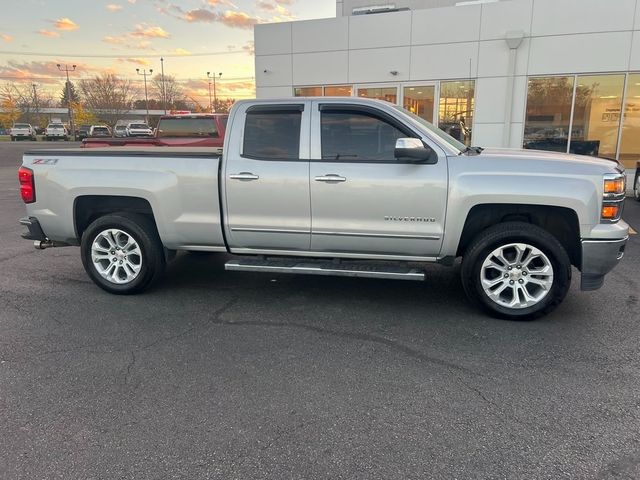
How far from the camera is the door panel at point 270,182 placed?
4773 mm

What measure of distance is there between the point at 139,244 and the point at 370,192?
8.33ft

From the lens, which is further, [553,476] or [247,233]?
[247,233]

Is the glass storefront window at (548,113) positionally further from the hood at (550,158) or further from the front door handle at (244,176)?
the front door handle at (244,176)

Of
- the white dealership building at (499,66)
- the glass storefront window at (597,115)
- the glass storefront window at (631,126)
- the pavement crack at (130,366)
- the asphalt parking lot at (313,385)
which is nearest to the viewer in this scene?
the asphalt parking lot at (313,385)

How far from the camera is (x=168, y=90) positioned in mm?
91562

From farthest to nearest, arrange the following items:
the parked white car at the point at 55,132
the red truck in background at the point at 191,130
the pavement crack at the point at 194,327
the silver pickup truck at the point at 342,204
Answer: the parked white car at the point at 55,132 → the red truck in background at the point at 191,130 → the silver pickup truck at the point at 342,204 → the pavement crack at the point at 194,327

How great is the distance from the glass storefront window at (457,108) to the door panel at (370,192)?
963 cm

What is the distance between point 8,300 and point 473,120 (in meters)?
12.0

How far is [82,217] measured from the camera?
5.48 m

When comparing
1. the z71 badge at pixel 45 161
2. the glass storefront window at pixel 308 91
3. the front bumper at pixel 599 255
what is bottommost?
the front bumper at pixel 599 255

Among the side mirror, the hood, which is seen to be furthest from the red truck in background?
the hood

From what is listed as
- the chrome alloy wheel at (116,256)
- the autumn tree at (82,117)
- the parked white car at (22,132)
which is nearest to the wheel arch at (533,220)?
the chrome alloy wheel at (116,256)

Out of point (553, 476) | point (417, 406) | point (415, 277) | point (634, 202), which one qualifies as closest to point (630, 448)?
point (553, 476)

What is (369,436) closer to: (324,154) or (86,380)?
(86,380)
